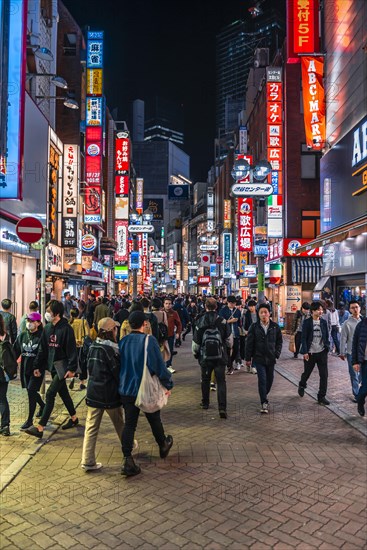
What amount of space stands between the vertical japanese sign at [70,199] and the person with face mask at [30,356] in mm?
17619

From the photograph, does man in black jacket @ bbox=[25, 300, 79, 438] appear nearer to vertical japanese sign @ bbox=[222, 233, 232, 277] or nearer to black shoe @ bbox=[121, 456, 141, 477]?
black shoe @ bbox=[121, 456, 141, 477]

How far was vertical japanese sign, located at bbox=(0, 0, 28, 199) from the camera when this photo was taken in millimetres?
11422

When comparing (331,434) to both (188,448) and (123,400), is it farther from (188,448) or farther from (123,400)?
(123,400)

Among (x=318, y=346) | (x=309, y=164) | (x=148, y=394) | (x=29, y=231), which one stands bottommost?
(x=148, y=394)

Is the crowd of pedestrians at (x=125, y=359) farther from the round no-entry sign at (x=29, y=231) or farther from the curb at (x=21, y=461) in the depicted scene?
the round no-entry sign at (x=29, y=231)

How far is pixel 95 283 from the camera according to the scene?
124ft

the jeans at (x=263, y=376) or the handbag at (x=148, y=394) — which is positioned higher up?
the handbag at (x=148, y=394)

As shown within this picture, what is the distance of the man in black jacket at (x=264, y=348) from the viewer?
26.2ft

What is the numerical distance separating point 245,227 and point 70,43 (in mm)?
16275

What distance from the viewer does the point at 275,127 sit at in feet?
89.4

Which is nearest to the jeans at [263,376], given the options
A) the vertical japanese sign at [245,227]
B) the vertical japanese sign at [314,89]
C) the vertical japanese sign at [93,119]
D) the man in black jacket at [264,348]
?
the man in black jacket at [264,348]

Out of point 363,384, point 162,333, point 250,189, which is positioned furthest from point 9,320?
point 250,189

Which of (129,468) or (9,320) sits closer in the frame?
(129,468)

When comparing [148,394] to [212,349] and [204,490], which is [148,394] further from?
[212,349]
